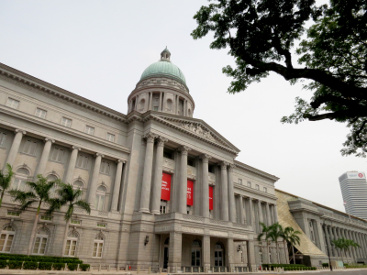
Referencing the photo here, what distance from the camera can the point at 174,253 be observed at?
29266mm

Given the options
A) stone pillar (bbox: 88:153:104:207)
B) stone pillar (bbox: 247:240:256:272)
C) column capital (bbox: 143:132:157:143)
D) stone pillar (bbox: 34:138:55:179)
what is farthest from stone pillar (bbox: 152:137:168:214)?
stone pillar (bbox: 247:240:256:272)

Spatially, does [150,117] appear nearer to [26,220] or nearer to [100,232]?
[100,232]

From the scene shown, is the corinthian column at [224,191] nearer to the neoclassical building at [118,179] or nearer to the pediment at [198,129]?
the neoclassical building at [118,179]

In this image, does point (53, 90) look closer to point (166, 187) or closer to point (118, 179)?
point (118, 179)

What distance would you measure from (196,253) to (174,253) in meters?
7.76

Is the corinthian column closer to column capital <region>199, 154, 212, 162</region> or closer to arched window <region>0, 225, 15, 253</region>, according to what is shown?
column capital <region>199, 154, 212, 162</region>

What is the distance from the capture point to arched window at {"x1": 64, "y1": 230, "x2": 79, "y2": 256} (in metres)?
28.1

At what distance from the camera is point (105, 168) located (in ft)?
116

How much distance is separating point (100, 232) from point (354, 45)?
3006 centimetres

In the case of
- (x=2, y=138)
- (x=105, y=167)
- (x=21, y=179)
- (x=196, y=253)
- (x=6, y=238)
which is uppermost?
(x=2, y=138)

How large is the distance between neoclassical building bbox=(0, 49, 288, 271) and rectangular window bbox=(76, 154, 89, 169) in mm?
131

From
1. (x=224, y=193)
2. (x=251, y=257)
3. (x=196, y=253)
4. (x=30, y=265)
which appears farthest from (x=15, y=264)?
(x=224, y=193)

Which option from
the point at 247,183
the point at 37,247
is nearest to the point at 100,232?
the point at 37,247

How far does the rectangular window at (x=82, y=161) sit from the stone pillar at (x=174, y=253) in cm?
1408
